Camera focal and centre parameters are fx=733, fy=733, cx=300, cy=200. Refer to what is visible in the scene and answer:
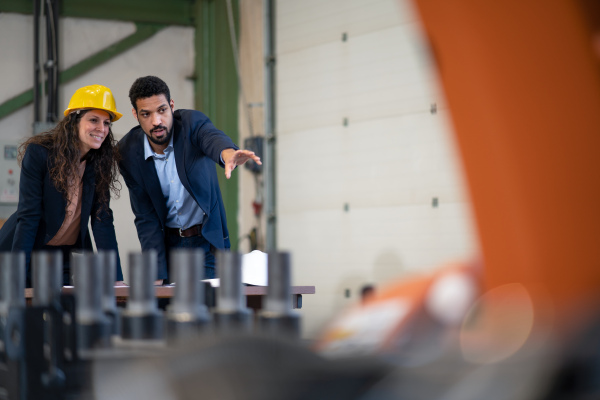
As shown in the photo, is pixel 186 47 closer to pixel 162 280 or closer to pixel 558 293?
pixel 162 280

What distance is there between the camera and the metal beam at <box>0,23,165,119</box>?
22.4 feet

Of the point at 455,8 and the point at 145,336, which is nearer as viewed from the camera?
the point at 455,8

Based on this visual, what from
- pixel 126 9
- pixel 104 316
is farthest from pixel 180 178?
pixel 126 9

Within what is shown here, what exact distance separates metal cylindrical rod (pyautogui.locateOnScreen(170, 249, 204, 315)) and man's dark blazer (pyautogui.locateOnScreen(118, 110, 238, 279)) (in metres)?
2.40

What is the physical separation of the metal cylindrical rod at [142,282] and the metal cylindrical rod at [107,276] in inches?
1.7

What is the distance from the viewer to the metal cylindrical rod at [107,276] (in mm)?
793

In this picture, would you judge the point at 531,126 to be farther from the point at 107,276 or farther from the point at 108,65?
the point at 108,65

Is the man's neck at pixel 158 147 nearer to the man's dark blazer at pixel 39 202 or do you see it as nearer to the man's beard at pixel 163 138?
the man's beard at pixel 163 138

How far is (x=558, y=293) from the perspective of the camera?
0.44m

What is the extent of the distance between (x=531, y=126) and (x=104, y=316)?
505mm

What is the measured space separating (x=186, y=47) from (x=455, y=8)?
24.6ft

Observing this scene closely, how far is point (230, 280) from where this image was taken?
72 centimetres

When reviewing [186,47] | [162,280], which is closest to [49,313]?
[162,280]

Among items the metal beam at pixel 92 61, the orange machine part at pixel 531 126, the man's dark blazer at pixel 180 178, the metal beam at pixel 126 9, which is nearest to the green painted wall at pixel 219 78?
the metal beam at pixel 126 9
